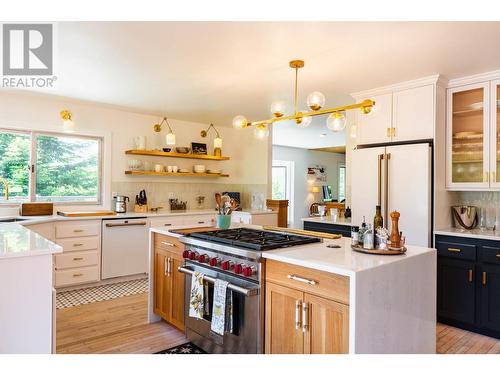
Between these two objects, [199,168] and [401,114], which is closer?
[401,114]

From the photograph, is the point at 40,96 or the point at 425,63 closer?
the point at 425,63

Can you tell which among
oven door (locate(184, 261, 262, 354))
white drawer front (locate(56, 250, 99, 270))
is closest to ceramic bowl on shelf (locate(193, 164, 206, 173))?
white drawer front (locate(56, 250, 99, 270))

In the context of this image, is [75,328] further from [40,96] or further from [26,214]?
[40,96]

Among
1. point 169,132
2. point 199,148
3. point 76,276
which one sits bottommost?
point 76,276

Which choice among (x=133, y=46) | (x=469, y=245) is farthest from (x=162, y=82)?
(x=469, y=245)

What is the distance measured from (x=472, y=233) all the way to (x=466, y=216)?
41 cm

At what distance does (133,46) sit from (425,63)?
2.38 metres

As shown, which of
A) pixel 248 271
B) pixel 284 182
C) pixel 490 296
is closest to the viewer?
pixel 248 271

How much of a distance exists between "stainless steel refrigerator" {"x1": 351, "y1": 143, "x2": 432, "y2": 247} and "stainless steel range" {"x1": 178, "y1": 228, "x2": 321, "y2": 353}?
146cm

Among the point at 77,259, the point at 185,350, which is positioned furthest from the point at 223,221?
the point at 77,259

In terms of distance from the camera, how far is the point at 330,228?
13.7 feet

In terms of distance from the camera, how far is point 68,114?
450 cm

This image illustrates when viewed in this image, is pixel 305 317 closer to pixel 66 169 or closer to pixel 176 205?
pixel 176 205

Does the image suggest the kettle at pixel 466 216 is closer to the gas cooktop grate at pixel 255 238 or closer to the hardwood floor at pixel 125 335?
the hardwood floor at pixel 125 335
